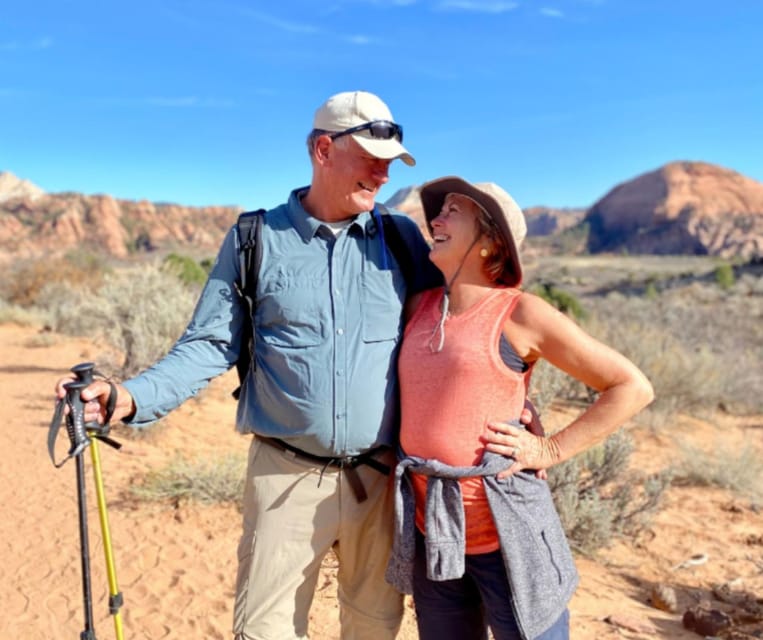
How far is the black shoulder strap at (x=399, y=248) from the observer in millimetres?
2420

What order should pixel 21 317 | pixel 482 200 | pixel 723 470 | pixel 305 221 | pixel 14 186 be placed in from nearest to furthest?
pixel 482 200
pixel 305 221
pixel 723 470
pixel 21 317
pixel 14 186

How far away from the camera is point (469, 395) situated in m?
2.05

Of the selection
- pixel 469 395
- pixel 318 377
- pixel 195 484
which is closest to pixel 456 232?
pixel 469 395

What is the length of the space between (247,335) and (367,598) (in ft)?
3.18

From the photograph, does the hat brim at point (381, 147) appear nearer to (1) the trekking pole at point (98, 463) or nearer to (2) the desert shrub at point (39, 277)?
(1) the trekking pole at point (98, 463)

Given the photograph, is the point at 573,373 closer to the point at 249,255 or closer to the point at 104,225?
the point at 249,255

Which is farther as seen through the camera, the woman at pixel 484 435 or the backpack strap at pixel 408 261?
the backpack strap at pixel 408 261

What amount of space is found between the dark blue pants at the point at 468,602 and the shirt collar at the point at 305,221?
101 centimetres

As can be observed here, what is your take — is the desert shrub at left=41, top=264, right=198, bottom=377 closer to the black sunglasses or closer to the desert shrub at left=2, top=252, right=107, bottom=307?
the desert shrub at left=2, top=252, right=107, bottom=307

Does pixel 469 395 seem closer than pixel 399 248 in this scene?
Yes

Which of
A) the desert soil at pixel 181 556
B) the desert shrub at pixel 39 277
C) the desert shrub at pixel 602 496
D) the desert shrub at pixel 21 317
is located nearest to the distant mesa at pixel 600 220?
the desert shrub at pixel 39 277

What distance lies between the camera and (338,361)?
2229 mm

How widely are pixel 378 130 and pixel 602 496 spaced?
4759 millimetres

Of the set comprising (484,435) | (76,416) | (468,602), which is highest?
(76,416)
